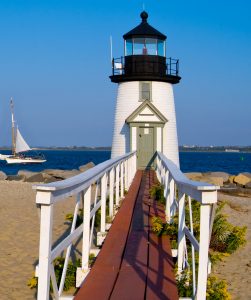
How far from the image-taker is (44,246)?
3.38m

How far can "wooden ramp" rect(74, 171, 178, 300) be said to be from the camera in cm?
447

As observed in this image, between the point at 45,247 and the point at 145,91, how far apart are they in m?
17.8

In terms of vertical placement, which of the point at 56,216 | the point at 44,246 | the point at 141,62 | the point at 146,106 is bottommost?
the point at 56,216

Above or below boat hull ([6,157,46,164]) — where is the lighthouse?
above

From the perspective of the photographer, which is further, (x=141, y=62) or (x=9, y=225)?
(x=141, y=62)

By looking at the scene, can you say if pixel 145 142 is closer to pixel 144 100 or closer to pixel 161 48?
pixel 144 100

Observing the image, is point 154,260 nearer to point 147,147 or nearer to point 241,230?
point 241,230

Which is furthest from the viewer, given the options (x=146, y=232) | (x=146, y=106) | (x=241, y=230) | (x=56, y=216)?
(x=146, y=106)

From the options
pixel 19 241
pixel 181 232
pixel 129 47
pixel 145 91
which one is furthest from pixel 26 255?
pixel 129 47

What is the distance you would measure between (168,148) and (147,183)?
614 cm

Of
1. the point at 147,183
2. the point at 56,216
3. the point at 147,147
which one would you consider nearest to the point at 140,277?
the point at 56,216

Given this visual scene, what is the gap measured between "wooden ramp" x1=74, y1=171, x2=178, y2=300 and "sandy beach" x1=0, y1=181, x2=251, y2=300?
1.29 meters

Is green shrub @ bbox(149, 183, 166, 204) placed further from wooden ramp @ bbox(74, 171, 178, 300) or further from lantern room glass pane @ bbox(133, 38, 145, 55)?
lantern room glass pane @ bbox(133, 38, 145, 55)

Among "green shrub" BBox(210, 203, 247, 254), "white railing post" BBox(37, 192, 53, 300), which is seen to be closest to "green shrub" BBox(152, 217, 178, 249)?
"green shrub" BBox(210, 203, 247, 254)
